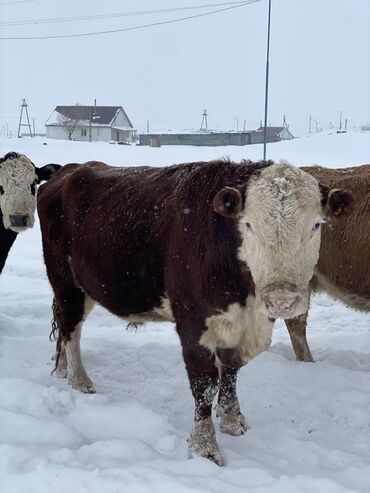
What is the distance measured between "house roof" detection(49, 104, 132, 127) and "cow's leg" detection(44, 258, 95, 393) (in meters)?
59.0

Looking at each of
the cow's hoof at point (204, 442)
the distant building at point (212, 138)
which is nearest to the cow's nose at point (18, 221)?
the cow's hoof at point (204, 442)

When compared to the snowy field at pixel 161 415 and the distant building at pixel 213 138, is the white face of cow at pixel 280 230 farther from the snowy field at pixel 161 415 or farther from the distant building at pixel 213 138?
the distant building at pixel 213 138

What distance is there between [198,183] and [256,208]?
0.68 metres

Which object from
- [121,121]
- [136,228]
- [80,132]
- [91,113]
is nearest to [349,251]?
[136,228]

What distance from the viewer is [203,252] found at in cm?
342

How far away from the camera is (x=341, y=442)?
3.70 meters

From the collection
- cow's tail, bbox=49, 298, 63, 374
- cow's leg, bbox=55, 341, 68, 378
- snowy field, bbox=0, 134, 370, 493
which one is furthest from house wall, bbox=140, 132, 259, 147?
cow's leg, bbox=55, 341, 68, 378

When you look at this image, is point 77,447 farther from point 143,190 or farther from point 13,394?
point 143,190

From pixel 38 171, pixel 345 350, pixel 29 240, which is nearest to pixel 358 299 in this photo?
pixel 345 350

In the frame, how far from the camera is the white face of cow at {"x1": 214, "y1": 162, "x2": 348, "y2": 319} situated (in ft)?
9.45

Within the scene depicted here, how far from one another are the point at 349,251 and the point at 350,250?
0.01 m

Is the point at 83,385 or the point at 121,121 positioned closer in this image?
the point at 83,385

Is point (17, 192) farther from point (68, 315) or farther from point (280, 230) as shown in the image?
point (280, 230)

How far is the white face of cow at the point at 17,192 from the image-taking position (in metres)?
5.84
